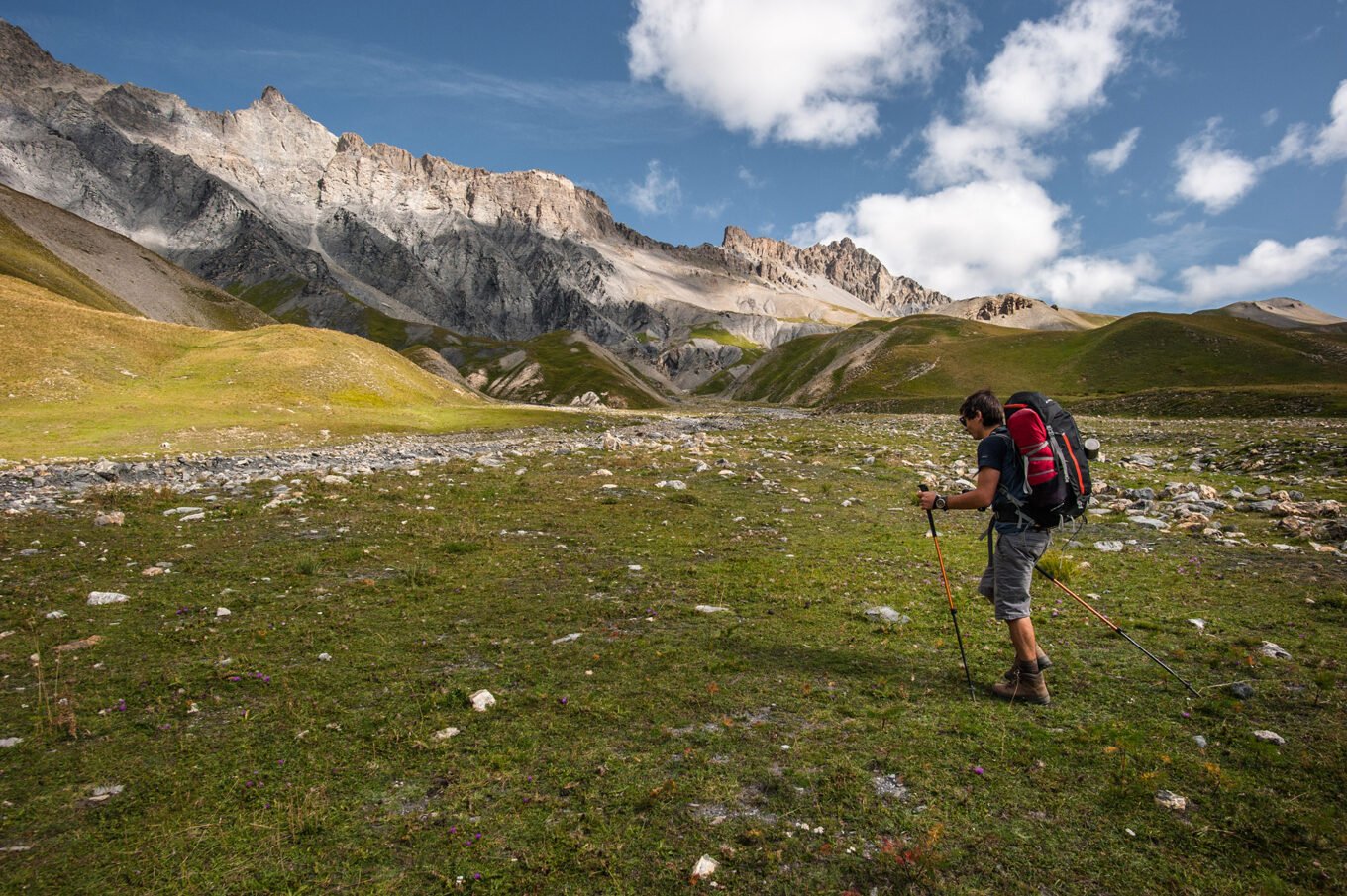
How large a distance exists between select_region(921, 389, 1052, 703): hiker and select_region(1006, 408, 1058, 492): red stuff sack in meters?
0.14

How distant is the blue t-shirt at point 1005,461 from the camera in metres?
8.91

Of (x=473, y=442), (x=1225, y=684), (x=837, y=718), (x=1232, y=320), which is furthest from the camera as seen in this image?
(x=1232, y=320)

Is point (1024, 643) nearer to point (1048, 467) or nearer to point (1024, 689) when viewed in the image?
point (1024, 689)

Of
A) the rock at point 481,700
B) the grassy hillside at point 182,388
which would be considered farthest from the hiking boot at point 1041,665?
the grassy hillside at point 182,388

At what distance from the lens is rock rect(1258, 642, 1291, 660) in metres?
9.00

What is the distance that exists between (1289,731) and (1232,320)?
162m

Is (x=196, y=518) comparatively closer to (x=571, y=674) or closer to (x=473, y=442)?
(x=571, y=674)

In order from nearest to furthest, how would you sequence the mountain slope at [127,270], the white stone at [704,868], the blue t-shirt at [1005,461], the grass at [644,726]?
the white stone at [704,868], the grass at [644,726], the blue t-shirt at [1005,461], the mountain slope at [127,270]

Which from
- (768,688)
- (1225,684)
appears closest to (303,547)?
(768,688)

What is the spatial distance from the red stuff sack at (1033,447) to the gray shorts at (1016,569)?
769mm

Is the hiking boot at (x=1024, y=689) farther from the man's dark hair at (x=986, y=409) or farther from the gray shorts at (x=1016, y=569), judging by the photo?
the man's dark hair at (x=986, y=409)

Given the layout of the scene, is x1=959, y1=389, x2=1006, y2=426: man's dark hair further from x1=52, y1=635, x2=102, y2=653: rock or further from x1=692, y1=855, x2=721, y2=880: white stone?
x1=52, y1=635, x2=102, y2=653: rock

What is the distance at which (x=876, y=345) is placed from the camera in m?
156

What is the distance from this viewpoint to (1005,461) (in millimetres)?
9039
